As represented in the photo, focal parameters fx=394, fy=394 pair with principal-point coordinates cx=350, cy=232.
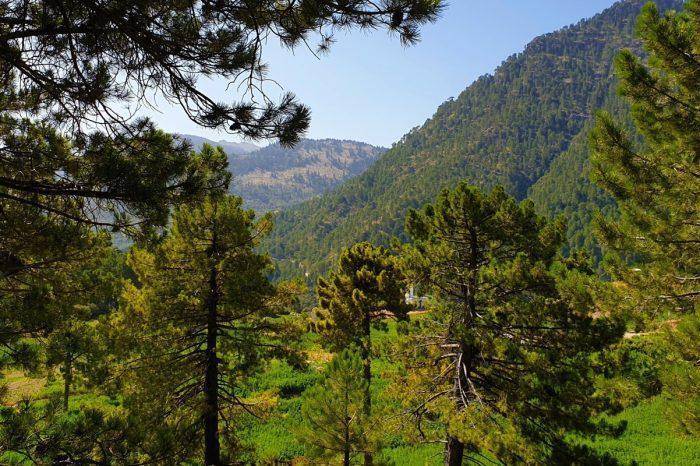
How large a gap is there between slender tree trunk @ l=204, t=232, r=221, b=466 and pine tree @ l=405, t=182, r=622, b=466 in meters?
4.52

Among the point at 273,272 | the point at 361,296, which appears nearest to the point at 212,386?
the point at 273,272

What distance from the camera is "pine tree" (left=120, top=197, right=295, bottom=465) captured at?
29.3ft

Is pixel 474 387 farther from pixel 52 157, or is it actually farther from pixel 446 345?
pixel 52 157

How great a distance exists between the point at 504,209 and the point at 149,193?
283 inches

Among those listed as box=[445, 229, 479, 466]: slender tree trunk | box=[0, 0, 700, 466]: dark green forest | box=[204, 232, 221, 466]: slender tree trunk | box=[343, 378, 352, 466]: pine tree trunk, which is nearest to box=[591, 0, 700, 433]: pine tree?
box=[0, 0, 700, 466]: dark green forest

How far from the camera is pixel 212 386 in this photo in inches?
364

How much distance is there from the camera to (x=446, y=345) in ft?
31.0

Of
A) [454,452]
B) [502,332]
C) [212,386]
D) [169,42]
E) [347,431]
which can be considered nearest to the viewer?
[169,42]

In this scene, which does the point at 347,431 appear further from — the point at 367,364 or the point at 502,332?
the point at 367,364

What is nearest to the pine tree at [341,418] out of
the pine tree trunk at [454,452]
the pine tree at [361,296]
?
the pine tree trunk at [454,452]

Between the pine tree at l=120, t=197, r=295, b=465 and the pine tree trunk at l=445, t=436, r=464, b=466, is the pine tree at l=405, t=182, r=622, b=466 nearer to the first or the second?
the pine tree trunk at l=445, t=436, r=464, b=466

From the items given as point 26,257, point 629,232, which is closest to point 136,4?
point 26,257

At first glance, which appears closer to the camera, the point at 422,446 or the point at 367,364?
the point at 367,364

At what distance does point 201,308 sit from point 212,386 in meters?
1.84
